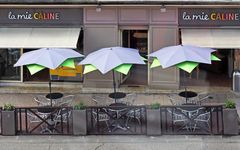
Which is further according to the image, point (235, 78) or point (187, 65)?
point (235, 78)

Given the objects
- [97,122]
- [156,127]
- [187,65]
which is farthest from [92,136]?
[187,65]

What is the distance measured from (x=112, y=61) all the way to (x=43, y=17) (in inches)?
241

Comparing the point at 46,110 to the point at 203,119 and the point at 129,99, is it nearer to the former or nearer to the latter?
the point at 129,99

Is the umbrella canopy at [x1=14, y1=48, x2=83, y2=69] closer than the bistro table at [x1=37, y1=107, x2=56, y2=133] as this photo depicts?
Yes

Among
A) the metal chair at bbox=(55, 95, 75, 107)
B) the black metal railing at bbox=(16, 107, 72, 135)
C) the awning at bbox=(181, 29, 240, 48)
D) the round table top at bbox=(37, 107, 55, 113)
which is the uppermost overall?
the awning at bbox=(181, 29, 240, 48)

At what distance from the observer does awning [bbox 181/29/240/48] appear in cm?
1686

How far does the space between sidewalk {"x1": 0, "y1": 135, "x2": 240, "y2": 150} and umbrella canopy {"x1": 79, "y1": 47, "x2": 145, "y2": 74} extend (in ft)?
6.67

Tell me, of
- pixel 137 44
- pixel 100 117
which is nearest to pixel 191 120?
pixel 100 117

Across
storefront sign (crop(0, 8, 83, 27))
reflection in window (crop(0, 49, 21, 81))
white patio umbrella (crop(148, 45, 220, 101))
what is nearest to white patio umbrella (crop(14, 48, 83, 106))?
white patio umbrella (crop(148, 45, 220, 101))

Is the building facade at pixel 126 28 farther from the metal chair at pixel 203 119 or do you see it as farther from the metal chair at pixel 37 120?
the metal chair at pixel 203 119

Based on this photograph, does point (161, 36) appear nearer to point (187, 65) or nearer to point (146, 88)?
point (146, 88)

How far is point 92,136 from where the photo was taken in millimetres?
13117

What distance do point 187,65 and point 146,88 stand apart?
5.50 m

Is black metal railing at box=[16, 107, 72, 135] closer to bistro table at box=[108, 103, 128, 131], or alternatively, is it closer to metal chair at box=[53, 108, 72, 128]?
metal chair at box=[53, 108, 72, 128]
